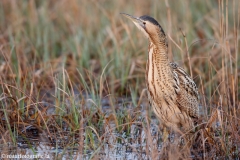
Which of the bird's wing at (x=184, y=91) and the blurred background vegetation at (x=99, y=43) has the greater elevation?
the blurred background vegetation at (x=99, y=43)

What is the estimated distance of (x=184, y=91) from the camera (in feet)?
14.6

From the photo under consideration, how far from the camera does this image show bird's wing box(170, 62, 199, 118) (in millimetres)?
4410

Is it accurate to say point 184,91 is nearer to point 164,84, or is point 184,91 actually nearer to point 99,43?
point 164,84

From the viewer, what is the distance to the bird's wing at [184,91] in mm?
4410

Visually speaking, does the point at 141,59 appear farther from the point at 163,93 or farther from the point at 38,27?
the point at 163,93

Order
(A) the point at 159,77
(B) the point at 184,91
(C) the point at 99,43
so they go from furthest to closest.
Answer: (C) the point at 99,43
(B) the point at 184,91
(A) the point at 159,77

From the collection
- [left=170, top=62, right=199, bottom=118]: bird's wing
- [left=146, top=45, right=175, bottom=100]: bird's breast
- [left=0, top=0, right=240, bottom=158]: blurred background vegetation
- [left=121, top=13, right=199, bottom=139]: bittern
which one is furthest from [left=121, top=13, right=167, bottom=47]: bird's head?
[left=0, top=0, right=240, bottom=158]: blurred background vegetation

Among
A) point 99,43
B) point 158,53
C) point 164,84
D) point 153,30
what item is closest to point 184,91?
point 164,84

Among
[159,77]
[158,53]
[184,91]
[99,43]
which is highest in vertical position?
[99,43]

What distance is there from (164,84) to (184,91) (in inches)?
8.5

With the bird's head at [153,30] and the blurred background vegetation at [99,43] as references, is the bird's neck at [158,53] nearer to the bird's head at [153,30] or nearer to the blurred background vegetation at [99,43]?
the bird's head at [153,30]

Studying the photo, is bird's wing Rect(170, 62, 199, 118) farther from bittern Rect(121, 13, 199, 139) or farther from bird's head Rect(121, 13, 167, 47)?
bird's head Rect(121, 13, 167, 47)

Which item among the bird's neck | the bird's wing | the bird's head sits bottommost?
the bird's wing

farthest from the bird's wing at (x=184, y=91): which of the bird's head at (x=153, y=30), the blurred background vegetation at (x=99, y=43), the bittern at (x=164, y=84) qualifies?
the blurred background vegetation at (x=99, y=43)
